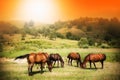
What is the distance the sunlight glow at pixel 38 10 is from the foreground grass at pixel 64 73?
501mm

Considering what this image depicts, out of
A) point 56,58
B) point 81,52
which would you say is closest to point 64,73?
point 56,58

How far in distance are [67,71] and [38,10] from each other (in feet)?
2.33

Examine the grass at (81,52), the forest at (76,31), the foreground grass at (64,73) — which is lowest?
the foreground grass at (64,73)

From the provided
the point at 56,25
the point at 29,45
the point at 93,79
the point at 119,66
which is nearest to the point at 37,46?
the point at 29,45

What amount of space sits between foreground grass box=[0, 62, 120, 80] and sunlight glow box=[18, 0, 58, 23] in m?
0.50

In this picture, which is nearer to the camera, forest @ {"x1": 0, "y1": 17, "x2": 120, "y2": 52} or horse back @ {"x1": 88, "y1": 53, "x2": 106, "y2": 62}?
forest @ {"x1": 0, "y1": 17, "x2": 120, "y2": 52}

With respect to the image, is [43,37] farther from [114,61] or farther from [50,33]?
[114,61]

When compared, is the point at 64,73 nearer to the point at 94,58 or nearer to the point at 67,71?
the point at 67,71

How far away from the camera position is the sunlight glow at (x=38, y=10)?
336cm

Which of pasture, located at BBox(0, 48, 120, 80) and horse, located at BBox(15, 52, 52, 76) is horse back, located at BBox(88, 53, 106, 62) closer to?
pasture, located at BBox(0, 48, 120, 80)

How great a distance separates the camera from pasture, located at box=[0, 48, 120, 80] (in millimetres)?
3342

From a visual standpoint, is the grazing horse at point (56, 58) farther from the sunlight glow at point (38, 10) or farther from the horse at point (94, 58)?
the sunlight glow at point (38, 10)

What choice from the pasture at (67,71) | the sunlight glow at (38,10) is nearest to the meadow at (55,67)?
the pasture at (67,71)

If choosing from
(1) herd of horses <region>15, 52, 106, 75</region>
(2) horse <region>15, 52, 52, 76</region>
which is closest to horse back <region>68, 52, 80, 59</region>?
(1) herd of horses <region>15, 52, 106, 75</region>
